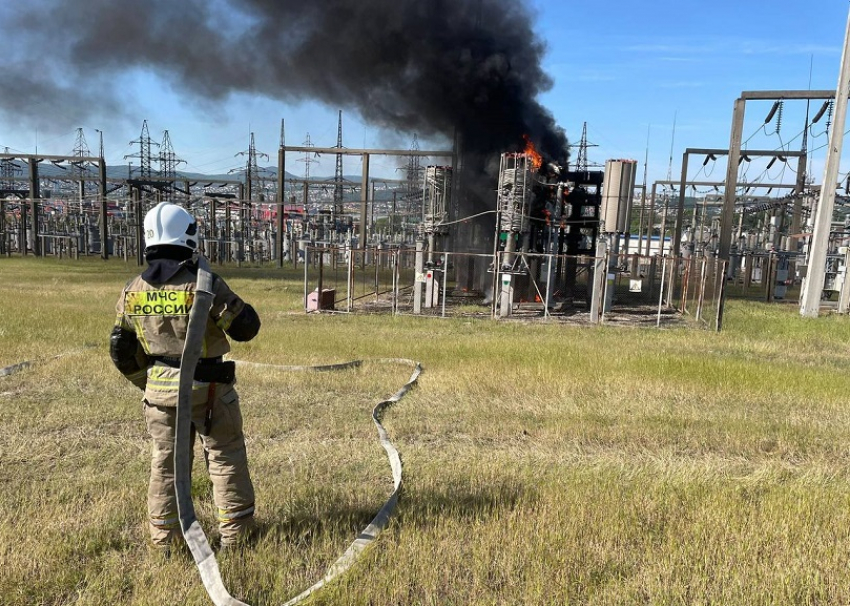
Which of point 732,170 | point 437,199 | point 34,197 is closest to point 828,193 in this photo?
point 732,170

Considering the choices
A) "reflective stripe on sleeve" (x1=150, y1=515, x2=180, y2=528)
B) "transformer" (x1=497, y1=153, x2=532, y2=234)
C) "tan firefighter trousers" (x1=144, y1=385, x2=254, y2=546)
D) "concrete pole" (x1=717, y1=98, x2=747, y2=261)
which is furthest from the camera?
"concrete pole" (x1=717, y1=98, x2=747, y2=261)

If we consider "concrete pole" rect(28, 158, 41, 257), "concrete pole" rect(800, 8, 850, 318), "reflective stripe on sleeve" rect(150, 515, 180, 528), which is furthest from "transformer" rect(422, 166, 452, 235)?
"concrete pole" rect(28, 158, 41, 257)

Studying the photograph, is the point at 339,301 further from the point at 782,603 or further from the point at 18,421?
the point at 782,603

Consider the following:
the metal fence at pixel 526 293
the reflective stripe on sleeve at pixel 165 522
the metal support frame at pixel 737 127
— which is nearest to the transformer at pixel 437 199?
the metal fence at pixel 526 293

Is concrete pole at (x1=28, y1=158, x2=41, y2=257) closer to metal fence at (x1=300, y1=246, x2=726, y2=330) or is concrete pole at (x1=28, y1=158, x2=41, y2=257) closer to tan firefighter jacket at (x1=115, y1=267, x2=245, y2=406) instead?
metal fence at (x1=300, y1=246, x2=726, y2=330)

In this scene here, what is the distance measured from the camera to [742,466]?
546 centimetres

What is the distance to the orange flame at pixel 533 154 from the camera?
1783 centimetres

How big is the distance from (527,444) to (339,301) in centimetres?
1358

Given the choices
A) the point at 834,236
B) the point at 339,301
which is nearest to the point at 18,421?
the point at 339,301

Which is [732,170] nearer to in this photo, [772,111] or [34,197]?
[772,111]

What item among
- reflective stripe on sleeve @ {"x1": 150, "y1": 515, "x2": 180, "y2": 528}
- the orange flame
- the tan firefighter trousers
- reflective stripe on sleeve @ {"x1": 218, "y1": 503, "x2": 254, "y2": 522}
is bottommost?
reflective stripe on sleeve @ {"x1": 150, "y1": 515, "x2": 180, "y2": 528}

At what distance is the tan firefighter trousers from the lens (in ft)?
11.3

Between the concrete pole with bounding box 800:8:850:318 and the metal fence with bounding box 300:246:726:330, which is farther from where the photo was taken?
the concrete pole with bounding box 800:8:850:318

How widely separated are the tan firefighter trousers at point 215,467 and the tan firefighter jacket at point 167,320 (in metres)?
0.12
